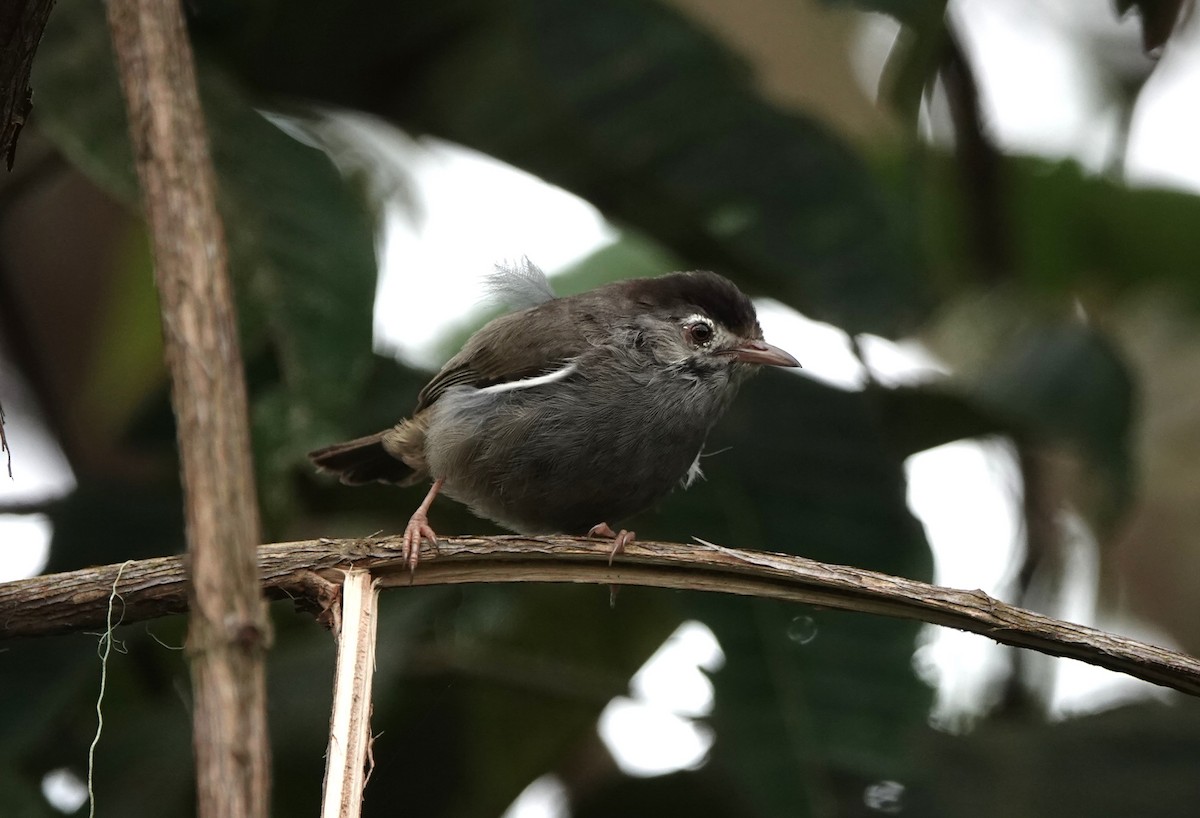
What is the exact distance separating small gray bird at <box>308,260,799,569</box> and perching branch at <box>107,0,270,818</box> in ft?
6.23

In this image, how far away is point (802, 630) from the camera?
396 cm

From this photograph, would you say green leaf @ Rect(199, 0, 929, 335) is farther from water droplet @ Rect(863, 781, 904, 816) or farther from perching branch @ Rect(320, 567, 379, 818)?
perching branch @ Rect(320, 567, 379, 818)

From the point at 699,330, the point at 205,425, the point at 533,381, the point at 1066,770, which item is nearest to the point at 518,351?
the point at 533,381

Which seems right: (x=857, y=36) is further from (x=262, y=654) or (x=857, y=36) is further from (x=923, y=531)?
(x=262, y=654)

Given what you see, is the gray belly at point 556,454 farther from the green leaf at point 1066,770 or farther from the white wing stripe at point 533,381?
the green leaf at point 1066,770

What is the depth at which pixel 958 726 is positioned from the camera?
4.77 metres

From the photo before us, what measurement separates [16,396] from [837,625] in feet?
10.5

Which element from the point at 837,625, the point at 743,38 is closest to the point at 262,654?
the point at 837,625

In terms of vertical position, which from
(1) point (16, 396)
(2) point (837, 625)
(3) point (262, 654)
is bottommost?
(1) point (16, 396)

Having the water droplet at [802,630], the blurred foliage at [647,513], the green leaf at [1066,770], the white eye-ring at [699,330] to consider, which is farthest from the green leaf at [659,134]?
the green leaf at [1066,770]

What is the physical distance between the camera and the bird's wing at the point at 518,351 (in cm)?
391

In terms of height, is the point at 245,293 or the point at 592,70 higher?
the point at 592,70

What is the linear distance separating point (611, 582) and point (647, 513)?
2.66 metres

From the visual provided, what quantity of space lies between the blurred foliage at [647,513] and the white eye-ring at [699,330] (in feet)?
1.11
